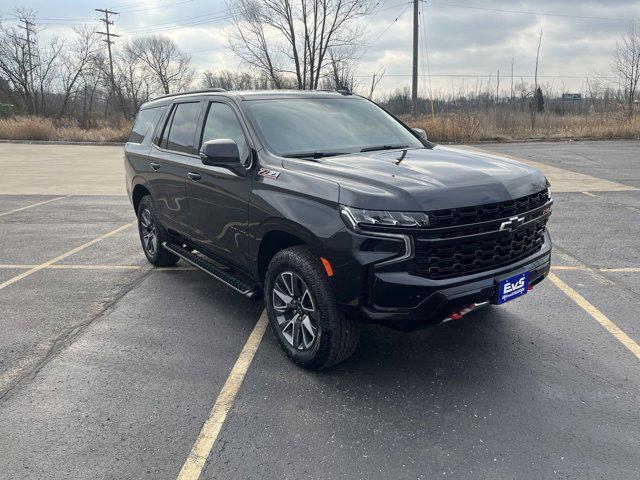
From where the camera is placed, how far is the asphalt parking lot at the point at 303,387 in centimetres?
264

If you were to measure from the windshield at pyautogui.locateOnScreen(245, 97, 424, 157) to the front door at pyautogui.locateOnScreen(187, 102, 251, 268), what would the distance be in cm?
22

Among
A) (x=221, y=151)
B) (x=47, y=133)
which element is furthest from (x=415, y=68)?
(x=221, y=151)

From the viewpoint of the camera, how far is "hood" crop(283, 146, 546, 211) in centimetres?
295

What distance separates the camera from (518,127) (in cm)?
2647

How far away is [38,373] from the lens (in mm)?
3611

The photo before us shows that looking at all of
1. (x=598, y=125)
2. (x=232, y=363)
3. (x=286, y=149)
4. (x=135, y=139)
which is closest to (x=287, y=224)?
(x=286, y=149)

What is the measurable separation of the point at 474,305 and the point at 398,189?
0.84 metres

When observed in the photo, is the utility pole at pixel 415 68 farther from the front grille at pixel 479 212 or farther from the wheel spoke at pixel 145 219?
the front grille at pixel 479 212

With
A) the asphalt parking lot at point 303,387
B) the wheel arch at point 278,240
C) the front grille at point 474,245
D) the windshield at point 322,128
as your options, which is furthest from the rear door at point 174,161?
the front grille at point 474,245

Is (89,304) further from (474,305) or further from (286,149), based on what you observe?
(474,305)

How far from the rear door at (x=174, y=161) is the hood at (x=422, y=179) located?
63.7 inches

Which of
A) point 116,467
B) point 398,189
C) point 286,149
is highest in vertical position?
point 286,149

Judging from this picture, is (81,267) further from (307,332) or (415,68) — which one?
(415,68)

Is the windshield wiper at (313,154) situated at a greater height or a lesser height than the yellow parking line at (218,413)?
greater
